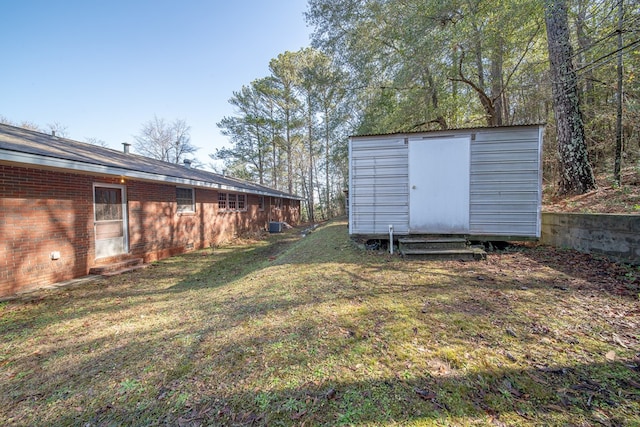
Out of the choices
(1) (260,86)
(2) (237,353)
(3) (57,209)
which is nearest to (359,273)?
(2) (237,353)

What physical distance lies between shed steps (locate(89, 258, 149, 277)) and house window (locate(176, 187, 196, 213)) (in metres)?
2.49

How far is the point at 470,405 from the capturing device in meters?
1.58

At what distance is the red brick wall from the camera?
4.39 metres

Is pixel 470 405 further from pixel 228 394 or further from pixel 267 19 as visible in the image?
pixel 267 19

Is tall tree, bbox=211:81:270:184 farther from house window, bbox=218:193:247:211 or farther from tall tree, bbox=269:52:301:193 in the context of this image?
house window, bbox=218:193:247:211

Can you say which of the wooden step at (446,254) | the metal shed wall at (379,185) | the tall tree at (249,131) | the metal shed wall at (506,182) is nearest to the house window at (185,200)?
the metal shed wall at (379,185)

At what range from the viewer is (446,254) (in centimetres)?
482

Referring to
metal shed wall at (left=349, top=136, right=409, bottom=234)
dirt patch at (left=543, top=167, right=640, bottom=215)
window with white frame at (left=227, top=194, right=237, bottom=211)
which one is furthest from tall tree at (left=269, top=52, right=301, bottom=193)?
dirt patch at (left=543, top=167, right=640, bottom=215)

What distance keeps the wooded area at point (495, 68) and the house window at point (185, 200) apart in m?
8.40

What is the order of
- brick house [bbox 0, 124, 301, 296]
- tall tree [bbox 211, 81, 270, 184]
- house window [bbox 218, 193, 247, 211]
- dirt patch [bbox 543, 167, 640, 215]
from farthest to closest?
tall tree [bbox 211, 81, 270, 184], house window [bbox 218, 193, 247, 211], dirt patch [bbox 543, 167, 640, 215], brick house [bbox 0, 124, 301, 296]

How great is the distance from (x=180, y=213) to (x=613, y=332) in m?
9.88

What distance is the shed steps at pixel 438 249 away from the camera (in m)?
4.73

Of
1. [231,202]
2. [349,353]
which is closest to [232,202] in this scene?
[231,202]

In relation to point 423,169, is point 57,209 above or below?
below
